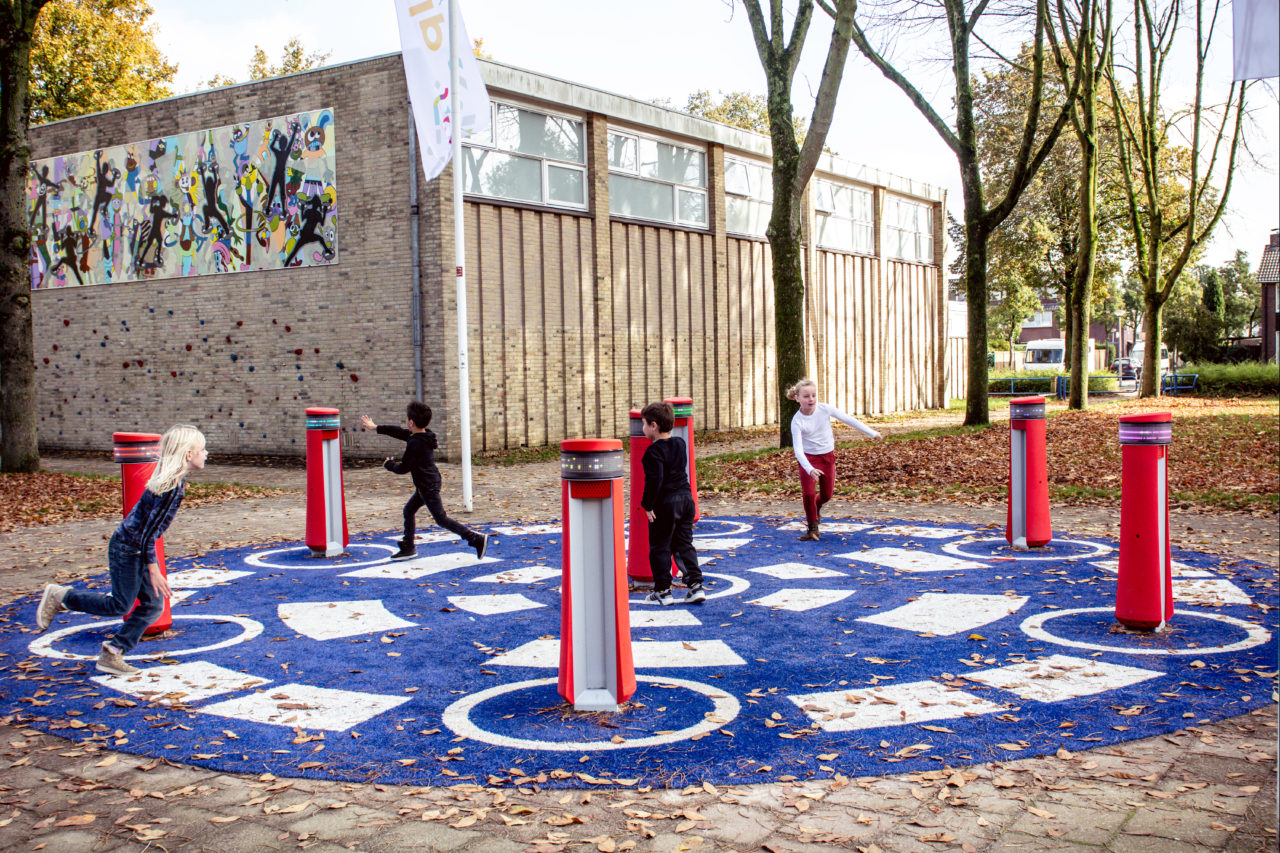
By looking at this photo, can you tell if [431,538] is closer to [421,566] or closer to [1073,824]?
[421,566]

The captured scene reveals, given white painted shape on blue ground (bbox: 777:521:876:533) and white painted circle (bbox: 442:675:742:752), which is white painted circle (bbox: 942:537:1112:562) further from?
white painted circle (bbox: 442:675:742:752)

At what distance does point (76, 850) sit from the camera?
3.31 meters

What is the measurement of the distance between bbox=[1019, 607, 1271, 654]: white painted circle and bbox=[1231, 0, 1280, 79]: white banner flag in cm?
377

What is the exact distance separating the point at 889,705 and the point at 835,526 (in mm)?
6032

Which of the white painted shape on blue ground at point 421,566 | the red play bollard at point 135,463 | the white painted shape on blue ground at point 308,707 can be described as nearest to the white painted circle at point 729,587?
Result: the white painted shape on blue ground at point 421,566

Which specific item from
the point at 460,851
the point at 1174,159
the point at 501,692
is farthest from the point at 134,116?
the point at 1174,159

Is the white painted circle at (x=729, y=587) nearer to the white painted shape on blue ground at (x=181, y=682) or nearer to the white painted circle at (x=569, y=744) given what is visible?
the white painted circle at (x=569, y=744)

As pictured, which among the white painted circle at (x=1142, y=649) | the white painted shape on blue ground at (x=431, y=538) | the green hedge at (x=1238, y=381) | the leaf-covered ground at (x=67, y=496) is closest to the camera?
the white painted circle at (x=1142, y=649)

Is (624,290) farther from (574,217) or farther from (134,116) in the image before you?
(134,116)

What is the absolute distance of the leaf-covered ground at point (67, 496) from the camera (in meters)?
12.2

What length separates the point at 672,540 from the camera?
23.1 ft

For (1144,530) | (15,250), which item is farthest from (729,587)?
(15,250)

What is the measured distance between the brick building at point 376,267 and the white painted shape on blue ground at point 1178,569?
12485mm

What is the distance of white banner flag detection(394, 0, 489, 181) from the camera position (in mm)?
12289
